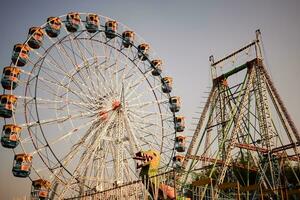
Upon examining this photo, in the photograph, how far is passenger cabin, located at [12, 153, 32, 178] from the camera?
1967 centimetres

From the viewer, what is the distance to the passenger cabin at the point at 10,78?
21.1m

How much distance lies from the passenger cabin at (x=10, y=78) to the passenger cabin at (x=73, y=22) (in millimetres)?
4850

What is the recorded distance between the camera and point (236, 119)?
2175 cm

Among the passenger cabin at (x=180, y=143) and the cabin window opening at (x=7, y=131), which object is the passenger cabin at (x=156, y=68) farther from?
the cabin window opening at (x=7, y=131)

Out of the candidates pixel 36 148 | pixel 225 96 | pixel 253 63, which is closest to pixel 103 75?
pixel 36 148

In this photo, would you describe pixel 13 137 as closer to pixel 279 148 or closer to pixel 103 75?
pixel 103 75

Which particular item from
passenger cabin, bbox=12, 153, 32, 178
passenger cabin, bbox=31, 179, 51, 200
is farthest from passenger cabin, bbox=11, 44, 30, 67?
passenger cabin, bbox=31, 179, 51, 200

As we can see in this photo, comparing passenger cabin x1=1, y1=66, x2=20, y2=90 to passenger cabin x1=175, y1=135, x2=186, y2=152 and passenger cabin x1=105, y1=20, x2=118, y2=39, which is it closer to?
passenger cabin x1=105, y1=20, x2=118, y2=39

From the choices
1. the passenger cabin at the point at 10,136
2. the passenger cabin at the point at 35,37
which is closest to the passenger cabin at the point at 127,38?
the passenger cabin at the point at 35,37

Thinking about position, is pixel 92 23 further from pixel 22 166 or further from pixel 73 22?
pixel 22 166

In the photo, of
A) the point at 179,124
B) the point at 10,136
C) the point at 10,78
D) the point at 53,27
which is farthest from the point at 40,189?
the point at 179,124

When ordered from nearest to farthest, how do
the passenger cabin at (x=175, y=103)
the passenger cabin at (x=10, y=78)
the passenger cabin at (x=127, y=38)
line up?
the passenger cabin at (x=10, y=78)
the passenger cabin at (x=127, y=38)
the passenger cabin at (x=175, y=103)

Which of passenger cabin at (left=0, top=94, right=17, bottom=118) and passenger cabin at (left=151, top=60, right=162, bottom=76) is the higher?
passenger cabin at (left=151, top=60, right=162, bottom=76)

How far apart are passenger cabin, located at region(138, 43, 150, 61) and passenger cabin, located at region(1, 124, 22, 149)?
11371 millimetres
